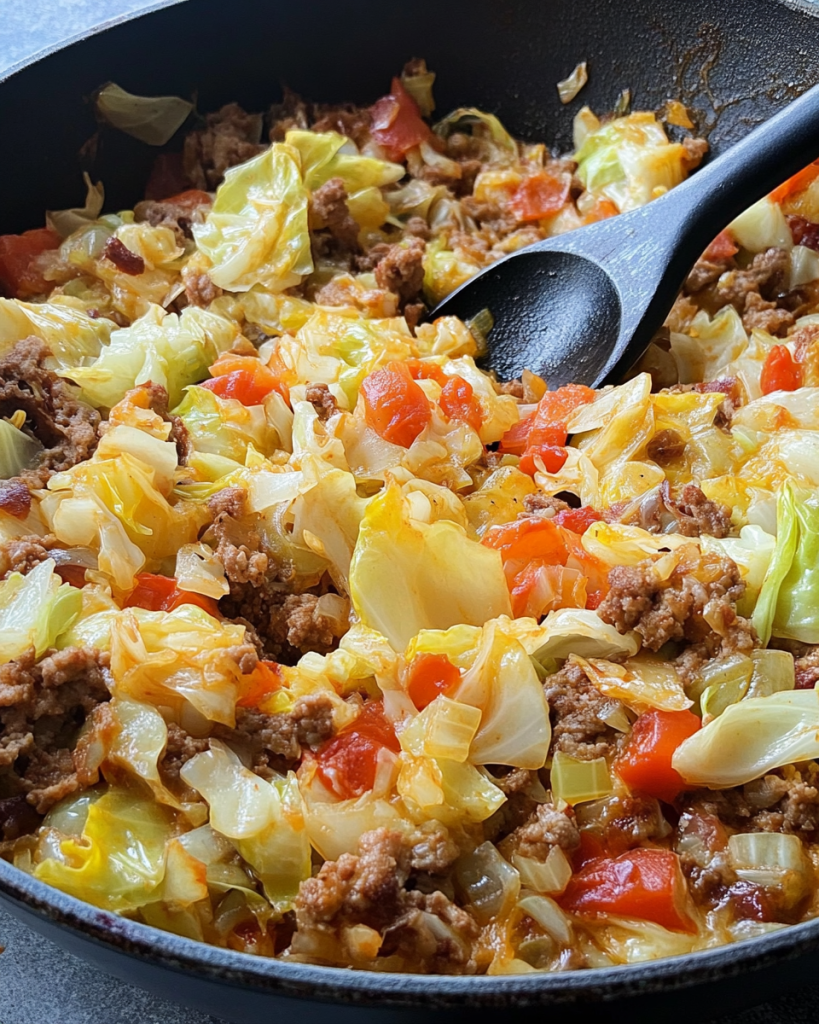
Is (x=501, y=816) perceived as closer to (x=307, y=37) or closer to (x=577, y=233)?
(x=577, y=233)

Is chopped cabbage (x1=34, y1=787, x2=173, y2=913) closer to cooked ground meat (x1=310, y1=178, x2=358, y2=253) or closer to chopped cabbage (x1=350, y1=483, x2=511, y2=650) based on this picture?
chopped cabbage (x1=350, y1=483, x2=511, y2=650)

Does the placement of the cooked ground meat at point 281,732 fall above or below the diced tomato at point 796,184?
above

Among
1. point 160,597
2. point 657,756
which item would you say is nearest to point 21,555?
point 160,597

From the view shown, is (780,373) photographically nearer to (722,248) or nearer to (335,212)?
(722,248)

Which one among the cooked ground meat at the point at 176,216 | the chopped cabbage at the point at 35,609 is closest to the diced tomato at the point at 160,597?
the chopped cabbage at the point at 35,609

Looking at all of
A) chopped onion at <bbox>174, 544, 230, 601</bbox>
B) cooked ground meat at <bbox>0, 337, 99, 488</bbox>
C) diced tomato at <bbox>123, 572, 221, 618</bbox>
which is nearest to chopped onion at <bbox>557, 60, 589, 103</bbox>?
cooked ground meat at <bbox>0, 337, 99, 488</bbox>

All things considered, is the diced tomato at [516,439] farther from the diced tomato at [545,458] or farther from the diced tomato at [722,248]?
the diced tomato at [722,248]

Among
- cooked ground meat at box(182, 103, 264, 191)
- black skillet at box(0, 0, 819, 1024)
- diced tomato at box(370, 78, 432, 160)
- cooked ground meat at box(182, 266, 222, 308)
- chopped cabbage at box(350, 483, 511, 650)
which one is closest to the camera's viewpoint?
chopped cabbage at box(350, 483, 511, 650)
